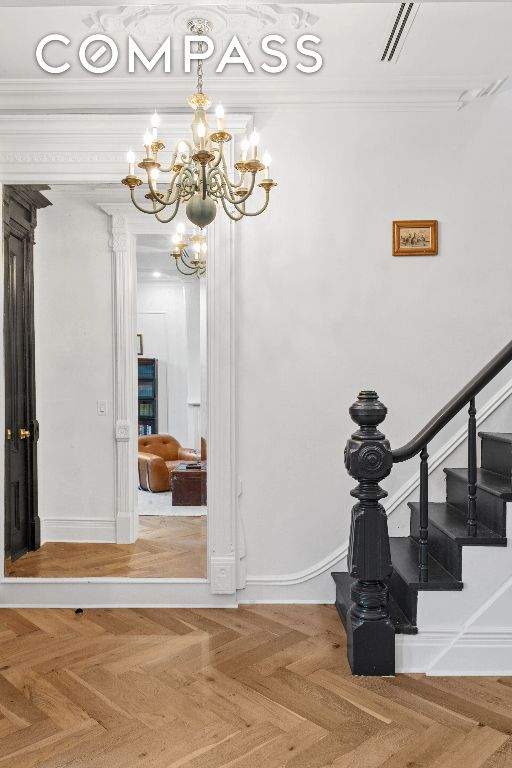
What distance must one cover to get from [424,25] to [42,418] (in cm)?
301

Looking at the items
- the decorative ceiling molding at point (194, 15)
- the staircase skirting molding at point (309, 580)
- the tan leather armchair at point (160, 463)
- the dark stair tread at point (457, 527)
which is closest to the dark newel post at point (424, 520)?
the dark stair tread at point (457, 527)

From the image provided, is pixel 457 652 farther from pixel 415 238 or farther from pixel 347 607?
pixel 415 238

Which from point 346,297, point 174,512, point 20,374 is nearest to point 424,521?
point 346,297

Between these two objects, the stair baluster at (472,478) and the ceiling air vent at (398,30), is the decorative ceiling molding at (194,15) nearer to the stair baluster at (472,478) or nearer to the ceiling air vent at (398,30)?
the ceiling air vent at (398,30)

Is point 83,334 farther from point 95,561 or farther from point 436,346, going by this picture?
point 436,346

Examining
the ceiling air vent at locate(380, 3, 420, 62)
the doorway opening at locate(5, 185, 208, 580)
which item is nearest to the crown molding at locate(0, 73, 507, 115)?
the ceiling air vent at locate(380, 3, 420, 62)

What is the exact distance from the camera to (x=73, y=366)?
3.65 metres

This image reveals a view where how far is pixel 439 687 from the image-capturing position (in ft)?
8.05

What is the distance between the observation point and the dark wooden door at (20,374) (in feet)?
11.4

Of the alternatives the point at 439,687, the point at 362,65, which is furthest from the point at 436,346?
the point at 439,687

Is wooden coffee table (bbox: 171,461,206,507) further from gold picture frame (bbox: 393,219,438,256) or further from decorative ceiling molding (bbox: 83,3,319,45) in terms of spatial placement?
decorative ceiling molding (bbox: 83,3,319,45)

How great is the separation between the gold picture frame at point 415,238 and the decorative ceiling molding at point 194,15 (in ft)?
3.75

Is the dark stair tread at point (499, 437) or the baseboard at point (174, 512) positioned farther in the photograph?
the baseboard at point (174, 512)

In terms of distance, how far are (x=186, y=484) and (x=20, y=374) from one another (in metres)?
1.23
